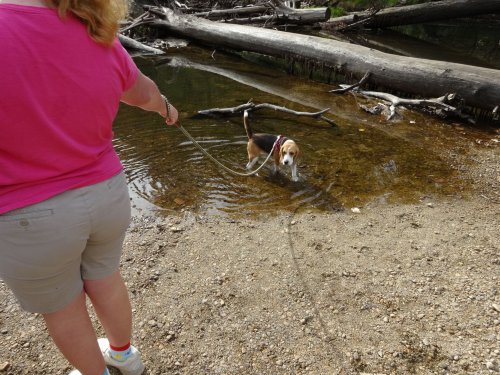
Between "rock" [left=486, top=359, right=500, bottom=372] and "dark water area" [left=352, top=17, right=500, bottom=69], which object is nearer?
"rock" [left=486, top=359, right=500, bottom=372]

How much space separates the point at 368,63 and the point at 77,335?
946 cm

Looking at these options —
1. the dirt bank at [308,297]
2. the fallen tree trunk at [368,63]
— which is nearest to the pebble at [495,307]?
the dirt bank at [308,297]

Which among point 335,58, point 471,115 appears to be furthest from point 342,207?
point 335,58

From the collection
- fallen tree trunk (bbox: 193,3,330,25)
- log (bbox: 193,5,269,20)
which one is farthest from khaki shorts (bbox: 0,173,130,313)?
log (bbox: 193,5,269,20)

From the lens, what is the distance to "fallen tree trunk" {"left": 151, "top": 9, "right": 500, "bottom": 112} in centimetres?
783

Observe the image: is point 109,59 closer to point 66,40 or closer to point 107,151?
point 66,40

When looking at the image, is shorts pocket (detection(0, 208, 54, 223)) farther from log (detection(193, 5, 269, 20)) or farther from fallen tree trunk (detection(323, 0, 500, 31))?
fallen tree trunk (detection(323, 0, 500, 31))

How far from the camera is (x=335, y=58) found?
10523 millimetres

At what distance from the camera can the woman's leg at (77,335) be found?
189 centimetres

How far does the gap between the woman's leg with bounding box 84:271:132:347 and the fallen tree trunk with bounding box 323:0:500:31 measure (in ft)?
60.0

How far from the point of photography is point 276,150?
5.75 m

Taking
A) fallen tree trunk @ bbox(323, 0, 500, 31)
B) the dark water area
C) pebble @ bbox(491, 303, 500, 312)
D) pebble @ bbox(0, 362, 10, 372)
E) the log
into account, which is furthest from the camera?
fallen tree trunk @ bbox(323, 0, 500, 31)

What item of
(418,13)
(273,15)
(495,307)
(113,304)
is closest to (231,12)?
(273,15)

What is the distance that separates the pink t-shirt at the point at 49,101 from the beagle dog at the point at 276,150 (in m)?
4.00
